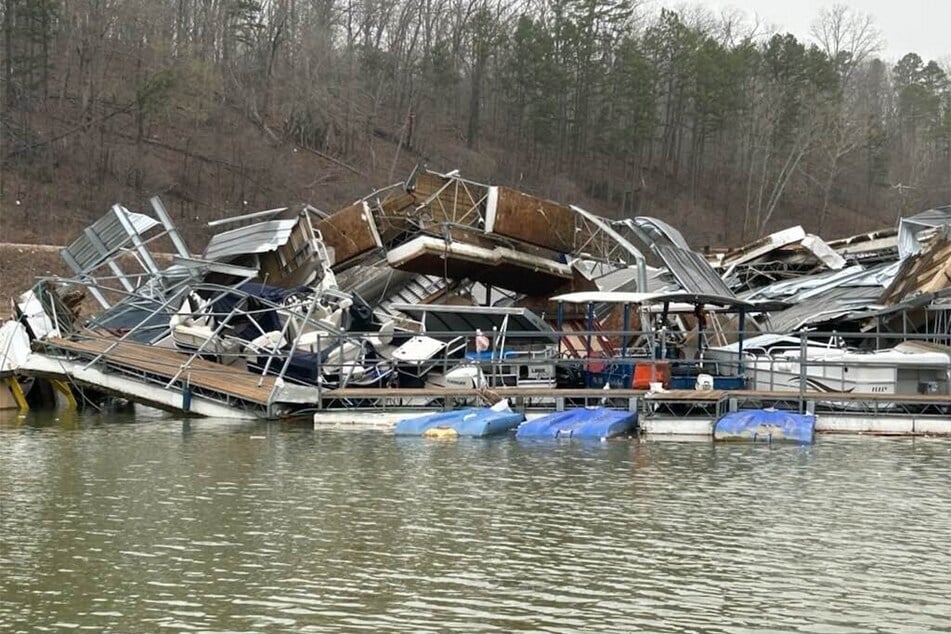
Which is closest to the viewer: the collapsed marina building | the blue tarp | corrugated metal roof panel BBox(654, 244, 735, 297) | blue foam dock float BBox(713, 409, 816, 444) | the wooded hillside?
blue foam dock float BBox(713, 409, 816, 444)

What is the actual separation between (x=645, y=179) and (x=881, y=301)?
53.6 meters

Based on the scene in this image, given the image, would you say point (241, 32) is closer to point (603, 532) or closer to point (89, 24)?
point (89, 24)

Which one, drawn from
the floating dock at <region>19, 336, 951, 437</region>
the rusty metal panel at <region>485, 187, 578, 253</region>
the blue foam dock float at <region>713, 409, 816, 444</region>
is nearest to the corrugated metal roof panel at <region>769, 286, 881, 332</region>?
the rusty metal panel at <region>485, 187, 578, 253</region>

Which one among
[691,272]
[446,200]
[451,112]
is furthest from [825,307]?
[451,112]

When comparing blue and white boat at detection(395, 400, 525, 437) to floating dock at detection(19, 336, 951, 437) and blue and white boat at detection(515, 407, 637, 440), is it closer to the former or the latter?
blue and white boat at detection(515, 407, 637, 440)

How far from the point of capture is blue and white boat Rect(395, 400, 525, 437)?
79.2 ft

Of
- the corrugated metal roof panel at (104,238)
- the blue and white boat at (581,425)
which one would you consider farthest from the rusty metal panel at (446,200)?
the blue and white boat at (581,425)

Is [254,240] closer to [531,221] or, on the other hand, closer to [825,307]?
[531,221]

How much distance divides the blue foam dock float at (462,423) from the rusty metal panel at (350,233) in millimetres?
8279

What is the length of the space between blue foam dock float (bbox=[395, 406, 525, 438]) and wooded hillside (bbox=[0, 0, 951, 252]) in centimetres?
3555

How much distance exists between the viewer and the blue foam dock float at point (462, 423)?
24.1 m

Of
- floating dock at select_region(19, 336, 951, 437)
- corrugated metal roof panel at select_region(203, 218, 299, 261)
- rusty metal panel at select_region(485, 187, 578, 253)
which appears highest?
rusty metal panel at select_region(485, 187, 578, 253)

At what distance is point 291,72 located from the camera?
75750mm

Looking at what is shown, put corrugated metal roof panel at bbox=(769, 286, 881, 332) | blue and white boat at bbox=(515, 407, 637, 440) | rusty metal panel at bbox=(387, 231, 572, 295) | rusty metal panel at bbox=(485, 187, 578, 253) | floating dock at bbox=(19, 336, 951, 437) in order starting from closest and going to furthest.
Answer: blue and white boat at bbox=(515, 407, 637, 440) < floating dock at bbox=(19, 336, 951, 437) < rusty metal panel at bbox=(387, 231, 572, 295) < corrugated metal roof panel at bbox=(769, 286, 881, 332) < rusty metal panel at bbox=(485, 187, 578, 253)
